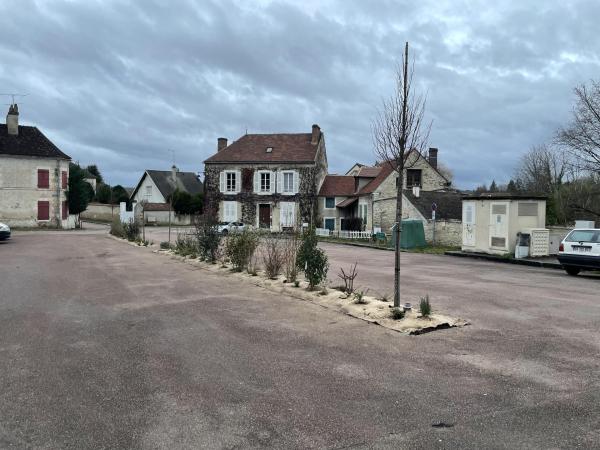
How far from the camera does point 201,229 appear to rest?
18.3 m

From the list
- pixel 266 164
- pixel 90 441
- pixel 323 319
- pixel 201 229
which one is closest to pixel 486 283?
pixel 323 319

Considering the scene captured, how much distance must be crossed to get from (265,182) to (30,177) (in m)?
21.4

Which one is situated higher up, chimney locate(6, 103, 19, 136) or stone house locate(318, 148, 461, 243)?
chimney locate(6, 103, 19, 136)

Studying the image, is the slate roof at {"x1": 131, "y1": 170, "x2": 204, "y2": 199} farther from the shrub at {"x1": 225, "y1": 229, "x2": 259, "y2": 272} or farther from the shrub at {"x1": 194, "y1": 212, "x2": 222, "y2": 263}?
the shrub at {"x1": 225, "y1": 229, "x2": 259, "y2": 272}

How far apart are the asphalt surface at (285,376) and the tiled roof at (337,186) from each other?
37988 mm

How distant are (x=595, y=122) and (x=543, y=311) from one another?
22.0 metres

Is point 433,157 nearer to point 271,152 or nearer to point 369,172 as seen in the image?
point 369,172

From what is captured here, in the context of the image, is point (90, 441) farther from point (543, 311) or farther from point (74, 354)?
point (543, 311)

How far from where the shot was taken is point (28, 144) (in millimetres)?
48250

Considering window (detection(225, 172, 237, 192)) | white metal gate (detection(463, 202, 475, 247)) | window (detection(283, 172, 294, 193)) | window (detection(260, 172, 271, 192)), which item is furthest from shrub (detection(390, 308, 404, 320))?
window (detection(225, 172, 237, 192))

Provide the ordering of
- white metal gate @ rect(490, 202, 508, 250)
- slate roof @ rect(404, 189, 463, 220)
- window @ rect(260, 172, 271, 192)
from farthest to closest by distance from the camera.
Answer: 1. window @ rect(260, 172, 271, 192)
2. slate roof @ rect(404, 189, 463, 220)
3. white metal gate @ rect(490, 202, 508, 250)

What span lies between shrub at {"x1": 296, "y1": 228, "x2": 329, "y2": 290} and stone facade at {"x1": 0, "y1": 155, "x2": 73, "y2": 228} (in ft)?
144

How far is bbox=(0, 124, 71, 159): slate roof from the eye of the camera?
46.9 m

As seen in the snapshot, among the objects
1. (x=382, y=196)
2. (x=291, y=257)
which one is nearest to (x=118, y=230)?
(x=382, y=196)
